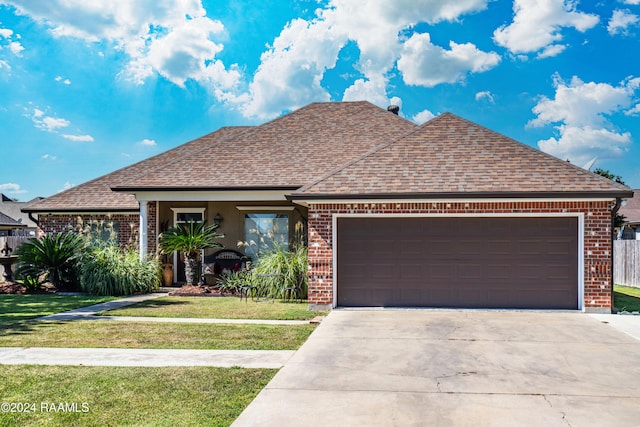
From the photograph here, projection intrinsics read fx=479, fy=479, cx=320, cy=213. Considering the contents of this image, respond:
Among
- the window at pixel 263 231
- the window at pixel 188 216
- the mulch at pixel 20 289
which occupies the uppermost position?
the window at pixel 188 216

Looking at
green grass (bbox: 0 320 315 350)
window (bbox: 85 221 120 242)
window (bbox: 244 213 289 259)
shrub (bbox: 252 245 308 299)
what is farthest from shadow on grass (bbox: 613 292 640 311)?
window (bbox: 85 221 120 242)

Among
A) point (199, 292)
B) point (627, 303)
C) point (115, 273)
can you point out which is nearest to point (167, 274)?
point (115, 273)

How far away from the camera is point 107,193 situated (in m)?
16.9

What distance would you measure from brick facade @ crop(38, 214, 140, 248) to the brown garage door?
27.1 ft

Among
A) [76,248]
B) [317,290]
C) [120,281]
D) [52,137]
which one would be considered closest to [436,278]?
[317,290]

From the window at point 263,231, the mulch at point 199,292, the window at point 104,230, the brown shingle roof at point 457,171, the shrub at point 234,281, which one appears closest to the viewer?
the brown shingle roof at point 457,171

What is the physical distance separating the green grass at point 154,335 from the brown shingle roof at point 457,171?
345 centimetres

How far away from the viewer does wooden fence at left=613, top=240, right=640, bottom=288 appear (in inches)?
739

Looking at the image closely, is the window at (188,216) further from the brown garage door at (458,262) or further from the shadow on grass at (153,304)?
the brown garage door at (458,262)

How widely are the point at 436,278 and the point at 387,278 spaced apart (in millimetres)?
1086

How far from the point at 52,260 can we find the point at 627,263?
2113cm

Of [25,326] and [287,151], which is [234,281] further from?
[25,326]

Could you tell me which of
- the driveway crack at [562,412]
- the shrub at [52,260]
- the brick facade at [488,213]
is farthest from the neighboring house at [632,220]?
the shrub at [52,260]

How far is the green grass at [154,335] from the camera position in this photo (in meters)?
7.30
